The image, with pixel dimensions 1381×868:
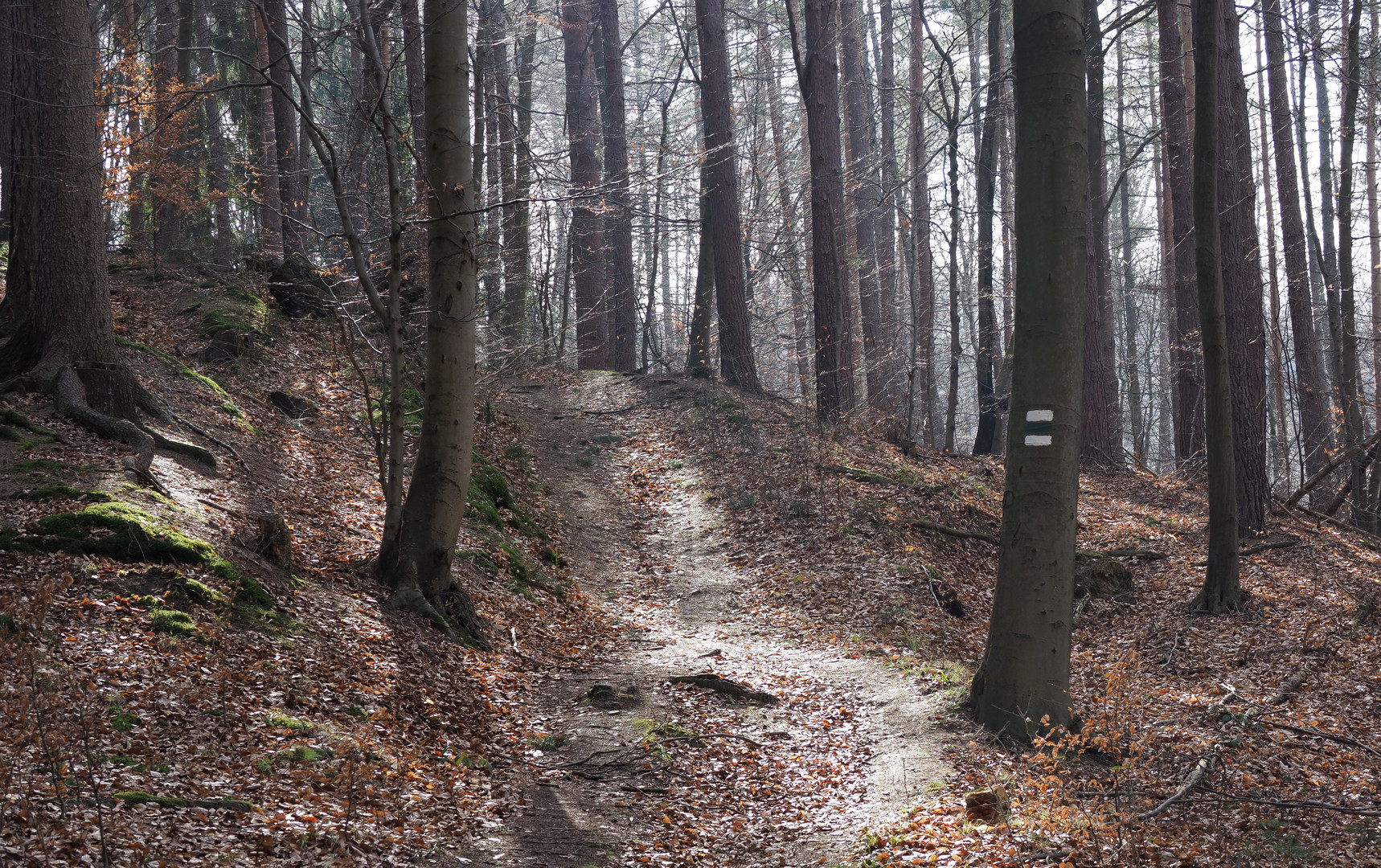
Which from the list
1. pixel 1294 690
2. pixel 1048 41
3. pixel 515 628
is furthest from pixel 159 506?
pixel 1294 690

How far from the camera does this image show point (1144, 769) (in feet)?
17.2

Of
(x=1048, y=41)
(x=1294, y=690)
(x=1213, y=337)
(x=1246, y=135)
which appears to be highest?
(x=1246, y=135)

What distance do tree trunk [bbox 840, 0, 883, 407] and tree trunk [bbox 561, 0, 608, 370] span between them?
6.35m

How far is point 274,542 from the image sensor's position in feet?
21.8

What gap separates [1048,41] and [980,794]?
15.7 feet

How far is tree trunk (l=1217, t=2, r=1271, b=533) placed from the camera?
11.5m

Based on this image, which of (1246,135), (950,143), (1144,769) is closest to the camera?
(1144,769)

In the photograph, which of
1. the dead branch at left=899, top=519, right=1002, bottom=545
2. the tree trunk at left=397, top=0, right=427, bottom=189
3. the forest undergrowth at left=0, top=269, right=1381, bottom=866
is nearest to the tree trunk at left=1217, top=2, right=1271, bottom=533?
the forest undergrowth at left=0, top=269, right=1381, bottom=866

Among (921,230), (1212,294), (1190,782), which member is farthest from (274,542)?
(921,230)

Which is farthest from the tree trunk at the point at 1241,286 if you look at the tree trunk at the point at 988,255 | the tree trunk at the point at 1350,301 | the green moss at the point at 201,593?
the green moss at the point at 201,593

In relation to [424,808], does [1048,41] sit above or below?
above

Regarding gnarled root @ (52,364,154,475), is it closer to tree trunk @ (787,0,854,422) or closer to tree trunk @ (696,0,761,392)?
tree trunk @ (787,0,854,422)

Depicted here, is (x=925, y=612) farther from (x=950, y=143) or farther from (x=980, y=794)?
(x=950, y=143)

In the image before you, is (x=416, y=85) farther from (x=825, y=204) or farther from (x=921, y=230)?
(x=921, y=230)
